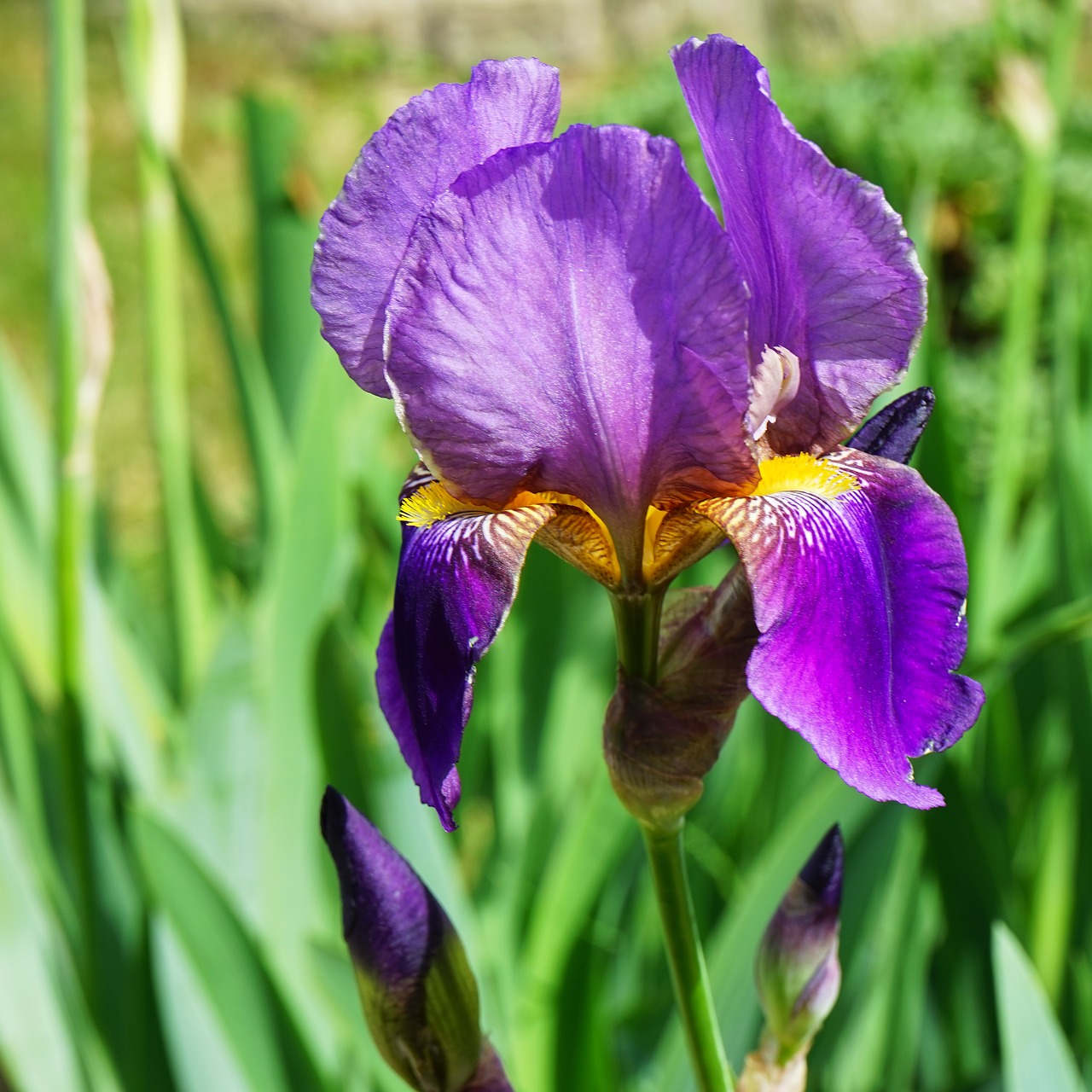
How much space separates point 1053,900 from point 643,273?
932mm

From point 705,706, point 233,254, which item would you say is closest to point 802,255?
point 705,706

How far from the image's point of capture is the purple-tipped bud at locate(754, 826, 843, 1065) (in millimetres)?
577

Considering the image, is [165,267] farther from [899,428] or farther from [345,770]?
[899,428]

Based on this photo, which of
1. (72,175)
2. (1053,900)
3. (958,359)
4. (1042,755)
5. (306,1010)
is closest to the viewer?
(72,175)

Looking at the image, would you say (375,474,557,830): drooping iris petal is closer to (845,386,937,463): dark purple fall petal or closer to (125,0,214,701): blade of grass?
(845,386,937,463): dark purple fall petal

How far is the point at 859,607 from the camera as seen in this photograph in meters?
0.46

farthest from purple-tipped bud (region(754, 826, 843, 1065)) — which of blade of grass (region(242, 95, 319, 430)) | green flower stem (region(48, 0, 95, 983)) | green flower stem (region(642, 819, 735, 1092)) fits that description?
blade of grass (region(242, 95, 319, 430))

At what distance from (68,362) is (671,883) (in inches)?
23.3

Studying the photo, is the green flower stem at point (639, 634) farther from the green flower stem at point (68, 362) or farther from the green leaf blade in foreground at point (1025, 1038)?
the green flower stem at point (68, 362)

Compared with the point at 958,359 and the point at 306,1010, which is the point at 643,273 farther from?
the point at 958,359

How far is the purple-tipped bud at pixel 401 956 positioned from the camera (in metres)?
0.55

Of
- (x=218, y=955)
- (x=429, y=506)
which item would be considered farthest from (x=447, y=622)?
(x=218, y=955)

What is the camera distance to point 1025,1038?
2.36 feet

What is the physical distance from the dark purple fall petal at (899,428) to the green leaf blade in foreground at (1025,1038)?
331 millimetres
